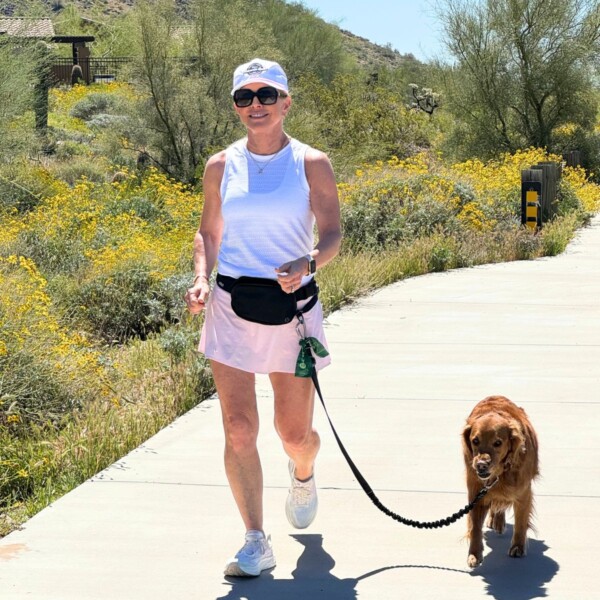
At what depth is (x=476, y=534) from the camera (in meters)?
4.94

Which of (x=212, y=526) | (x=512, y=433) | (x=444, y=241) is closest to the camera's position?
(x=512, y=433)

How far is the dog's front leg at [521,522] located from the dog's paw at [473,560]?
18cm

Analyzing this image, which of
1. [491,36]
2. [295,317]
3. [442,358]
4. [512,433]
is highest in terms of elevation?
[491,36]

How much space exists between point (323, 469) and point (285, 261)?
1.90m

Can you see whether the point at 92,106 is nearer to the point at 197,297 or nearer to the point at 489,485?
the point at 197,297

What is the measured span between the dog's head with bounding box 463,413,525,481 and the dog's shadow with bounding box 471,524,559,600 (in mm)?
407

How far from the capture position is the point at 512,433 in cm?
478

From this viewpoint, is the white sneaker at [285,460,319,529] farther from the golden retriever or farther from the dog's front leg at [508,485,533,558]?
the dog's front leg at [508,485,533,558]

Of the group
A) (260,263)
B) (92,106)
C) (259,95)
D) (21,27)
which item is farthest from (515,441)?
(92,106)

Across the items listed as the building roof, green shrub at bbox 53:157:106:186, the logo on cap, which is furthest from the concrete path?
green shrub at bbox 53:157:106:186

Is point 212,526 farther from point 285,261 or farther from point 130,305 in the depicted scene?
point 130,305

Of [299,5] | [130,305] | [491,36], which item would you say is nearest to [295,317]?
[130,305]

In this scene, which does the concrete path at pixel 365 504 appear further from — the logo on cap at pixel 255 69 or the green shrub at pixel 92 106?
the green shrub at pixel 92 106

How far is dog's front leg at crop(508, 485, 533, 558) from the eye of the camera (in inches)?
195
